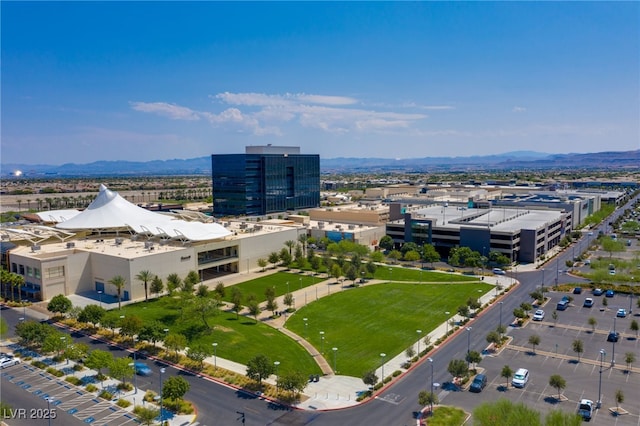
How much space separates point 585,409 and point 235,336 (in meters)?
33.2

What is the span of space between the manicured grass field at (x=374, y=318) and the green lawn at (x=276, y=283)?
7.87m

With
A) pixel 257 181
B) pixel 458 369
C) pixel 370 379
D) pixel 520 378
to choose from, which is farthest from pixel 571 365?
pixel 257 181

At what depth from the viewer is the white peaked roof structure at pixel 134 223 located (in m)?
79.2

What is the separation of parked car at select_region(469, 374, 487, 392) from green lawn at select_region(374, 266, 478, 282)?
1429 inches

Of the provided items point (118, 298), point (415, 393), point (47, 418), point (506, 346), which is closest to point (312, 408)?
point (415, 393)

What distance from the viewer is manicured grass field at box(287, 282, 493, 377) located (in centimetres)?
4794

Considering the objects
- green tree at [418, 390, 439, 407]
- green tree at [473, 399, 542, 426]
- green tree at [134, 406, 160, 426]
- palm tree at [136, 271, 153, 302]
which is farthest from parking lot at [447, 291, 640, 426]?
palm tree at [136, 271, 153, 302]

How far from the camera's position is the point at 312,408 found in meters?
36.8

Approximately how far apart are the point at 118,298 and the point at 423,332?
41.2 m

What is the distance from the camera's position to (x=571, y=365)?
4412cm

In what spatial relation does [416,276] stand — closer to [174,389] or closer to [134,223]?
[174,389]

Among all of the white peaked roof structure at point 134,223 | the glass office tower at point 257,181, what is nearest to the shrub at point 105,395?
the white peaked roof structure at point 134,223

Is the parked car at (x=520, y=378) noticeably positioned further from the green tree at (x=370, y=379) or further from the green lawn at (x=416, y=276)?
the green lawn at (x=416, y=276)

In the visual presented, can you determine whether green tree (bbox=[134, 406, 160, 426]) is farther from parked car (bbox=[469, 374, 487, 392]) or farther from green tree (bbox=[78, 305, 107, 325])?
parked car (bbox=[469, 374, 487, 392])
